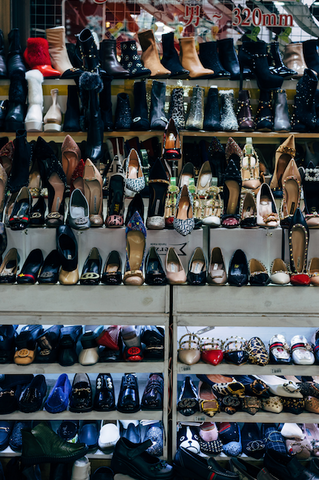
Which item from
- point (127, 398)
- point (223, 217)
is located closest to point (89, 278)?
point (127, 398)

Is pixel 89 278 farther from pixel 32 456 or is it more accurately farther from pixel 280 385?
pixel 280 385

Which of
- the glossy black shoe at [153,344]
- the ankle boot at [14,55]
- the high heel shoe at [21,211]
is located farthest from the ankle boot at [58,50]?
the glossy black shoe at [153,344]

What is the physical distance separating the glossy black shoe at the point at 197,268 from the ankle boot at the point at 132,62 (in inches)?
56.8

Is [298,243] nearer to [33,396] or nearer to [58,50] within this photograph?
[33,396]

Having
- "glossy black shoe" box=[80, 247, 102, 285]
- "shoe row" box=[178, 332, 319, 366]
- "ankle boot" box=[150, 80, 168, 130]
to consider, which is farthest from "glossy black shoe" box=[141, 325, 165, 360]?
"ankle boot" box=[150, 80, 168, 130]

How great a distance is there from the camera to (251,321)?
213 centimetres

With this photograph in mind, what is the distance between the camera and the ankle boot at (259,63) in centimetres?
274

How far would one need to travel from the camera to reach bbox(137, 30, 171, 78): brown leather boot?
2.83 meters

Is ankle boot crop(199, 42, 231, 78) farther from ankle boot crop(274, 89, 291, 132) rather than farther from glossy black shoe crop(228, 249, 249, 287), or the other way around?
glossy black shoe crop(228, 249, 249, 287)

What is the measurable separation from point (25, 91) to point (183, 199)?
1545mm

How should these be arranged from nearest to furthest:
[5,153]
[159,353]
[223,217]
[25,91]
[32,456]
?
[32,456]
[159,353]
[223,217]
[5,153]
[25,91]

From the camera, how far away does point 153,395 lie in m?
2.18

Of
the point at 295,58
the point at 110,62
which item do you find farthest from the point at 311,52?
the point at 110,62

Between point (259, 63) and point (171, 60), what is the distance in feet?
2.26
